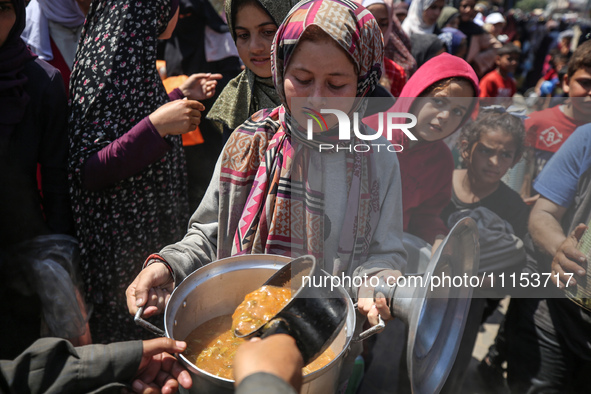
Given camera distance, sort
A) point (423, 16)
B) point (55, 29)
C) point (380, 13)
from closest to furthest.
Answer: point (55, 29) → point (380, 13) → point (423, 16)

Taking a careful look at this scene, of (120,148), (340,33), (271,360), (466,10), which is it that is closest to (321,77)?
(340,33)

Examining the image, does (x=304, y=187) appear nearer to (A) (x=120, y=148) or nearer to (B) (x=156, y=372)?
(B) (x=156, y=372)

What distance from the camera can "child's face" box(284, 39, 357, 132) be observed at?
136 centimetres

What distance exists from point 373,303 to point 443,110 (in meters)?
1.40

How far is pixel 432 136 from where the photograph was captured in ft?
7.45

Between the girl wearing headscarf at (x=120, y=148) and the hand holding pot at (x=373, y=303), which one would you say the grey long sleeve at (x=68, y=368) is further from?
the girl wearing headscarf at (x=120, y=148)

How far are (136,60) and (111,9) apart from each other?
271mm

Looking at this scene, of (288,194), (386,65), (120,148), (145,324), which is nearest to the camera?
(145,324)

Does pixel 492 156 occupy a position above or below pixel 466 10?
below

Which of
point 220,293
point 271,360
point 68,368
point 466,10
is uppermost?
point 466,10

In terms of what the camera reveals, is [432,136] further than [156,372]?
Yes

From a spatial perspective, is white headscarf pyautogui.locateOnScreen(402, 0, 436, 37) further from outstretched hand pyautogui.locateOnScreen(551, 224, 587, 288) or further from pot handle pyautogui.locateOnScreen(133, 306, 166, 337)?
pot handle pyautogui.locateOnScreen(133, 306, 166, 337)

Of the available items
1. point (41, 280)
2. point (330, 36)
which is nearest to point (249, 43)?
point (330, 36)

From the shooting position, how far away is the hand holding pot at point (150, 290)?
129 cm
